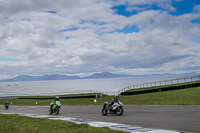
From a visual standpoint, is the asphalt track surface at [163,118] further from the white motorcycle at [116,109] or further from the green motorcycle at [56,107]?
the green motorcycle at [56,107]

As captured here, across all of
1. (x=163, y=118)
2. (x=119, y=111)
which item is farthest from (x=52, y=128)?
(x=119, y=111)

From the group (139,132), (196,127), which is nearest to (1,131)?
(139,132)

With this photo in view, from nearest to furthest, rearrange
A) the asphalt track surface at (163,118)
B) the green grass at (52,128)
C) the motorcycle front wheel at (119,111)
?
the green grass at (52,128)
the asphalt track surface at (163,118)
the motorcycle front wheel at (119,111)

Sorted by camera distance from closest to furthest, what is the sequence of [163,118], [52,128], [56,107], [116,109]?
[52,128], [163,118], [116,109], [56,107]

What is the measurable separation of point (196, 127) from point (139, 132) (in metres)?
2.64

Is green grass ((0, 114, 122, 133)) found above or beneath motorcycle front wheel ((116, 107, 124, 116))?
beneath

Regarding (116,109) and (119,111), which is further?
(116,109)

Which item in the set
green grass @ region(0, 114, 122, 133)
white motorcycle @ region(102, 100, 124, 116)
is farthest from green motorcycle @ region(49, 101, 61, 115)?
green grass @ region(0, 114, 122, 133)

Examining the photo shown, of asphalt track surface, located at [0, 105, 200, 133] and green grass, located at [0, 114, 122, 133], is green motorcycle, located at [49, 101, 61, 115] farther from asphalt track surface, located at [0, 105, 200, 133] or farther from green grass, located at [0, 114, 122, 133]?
green grass, located at [0, 114, 122, 133]

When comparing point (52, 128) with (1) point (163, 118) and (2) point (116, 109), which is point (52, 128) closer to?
(1) point (163, 118)

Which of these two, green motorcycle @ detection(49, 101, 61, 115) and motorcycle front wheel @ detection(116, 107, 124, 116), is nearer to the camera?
motorcycle front wheel @ detection(116, 107, 124, 116)

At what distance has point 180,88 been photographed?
130 ft

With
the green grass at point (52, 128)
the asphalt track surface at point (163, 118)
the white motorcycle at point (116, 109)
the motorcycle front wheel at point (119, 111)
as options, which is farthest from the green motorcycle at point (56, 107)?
the green grass at point (52, 128)

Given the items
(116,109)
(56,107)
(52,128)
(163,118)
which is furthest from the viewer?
(56,107)
